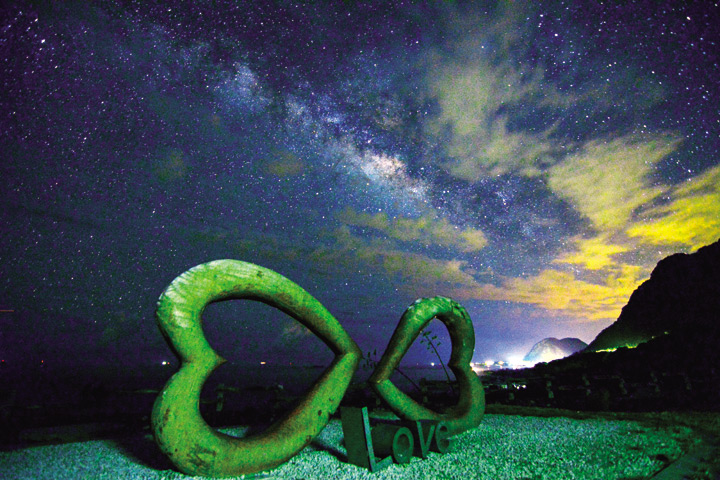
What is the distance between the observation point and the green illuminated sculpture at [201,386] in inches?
161

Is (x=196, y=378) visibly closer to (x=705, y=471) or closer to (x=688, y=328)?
(x=705, y=471)

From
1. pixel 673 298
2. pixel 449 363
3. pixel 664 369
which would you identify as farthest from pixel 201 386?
pixel 673 298

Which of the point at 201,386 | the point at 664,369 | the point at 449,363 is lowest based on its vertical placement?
the point at 664,369

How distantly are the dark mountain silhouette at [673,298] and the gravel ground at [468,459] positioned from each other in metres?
33.9

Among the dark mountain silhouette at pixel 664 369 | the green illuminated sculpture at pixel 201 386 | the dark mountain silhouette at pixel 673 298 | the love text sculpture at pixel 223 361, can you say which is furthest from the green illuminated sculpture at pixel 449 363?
the dark mountain silhouette at pixel 673 298

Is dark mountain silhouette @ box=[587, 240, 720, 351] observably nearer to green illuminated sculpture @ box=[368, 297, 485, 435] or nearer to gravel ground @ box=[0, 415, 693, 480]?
gravel ground @ box=[0, 415, 693, 480]

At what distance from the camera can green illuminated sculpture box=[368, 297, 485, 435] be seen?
6039mm

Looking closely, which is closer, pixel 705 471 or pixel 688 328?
pixel 705 471

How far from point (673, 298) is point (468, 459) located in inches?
2384

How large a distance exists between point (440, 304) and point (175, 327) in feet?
15.9

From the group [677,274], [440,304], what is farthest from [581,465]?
[677,274]

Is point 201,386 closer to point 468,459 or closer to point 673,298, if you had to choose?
point 468,459

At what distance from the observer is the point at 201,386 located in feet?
14.5

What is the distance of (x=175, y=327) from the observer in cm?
424
